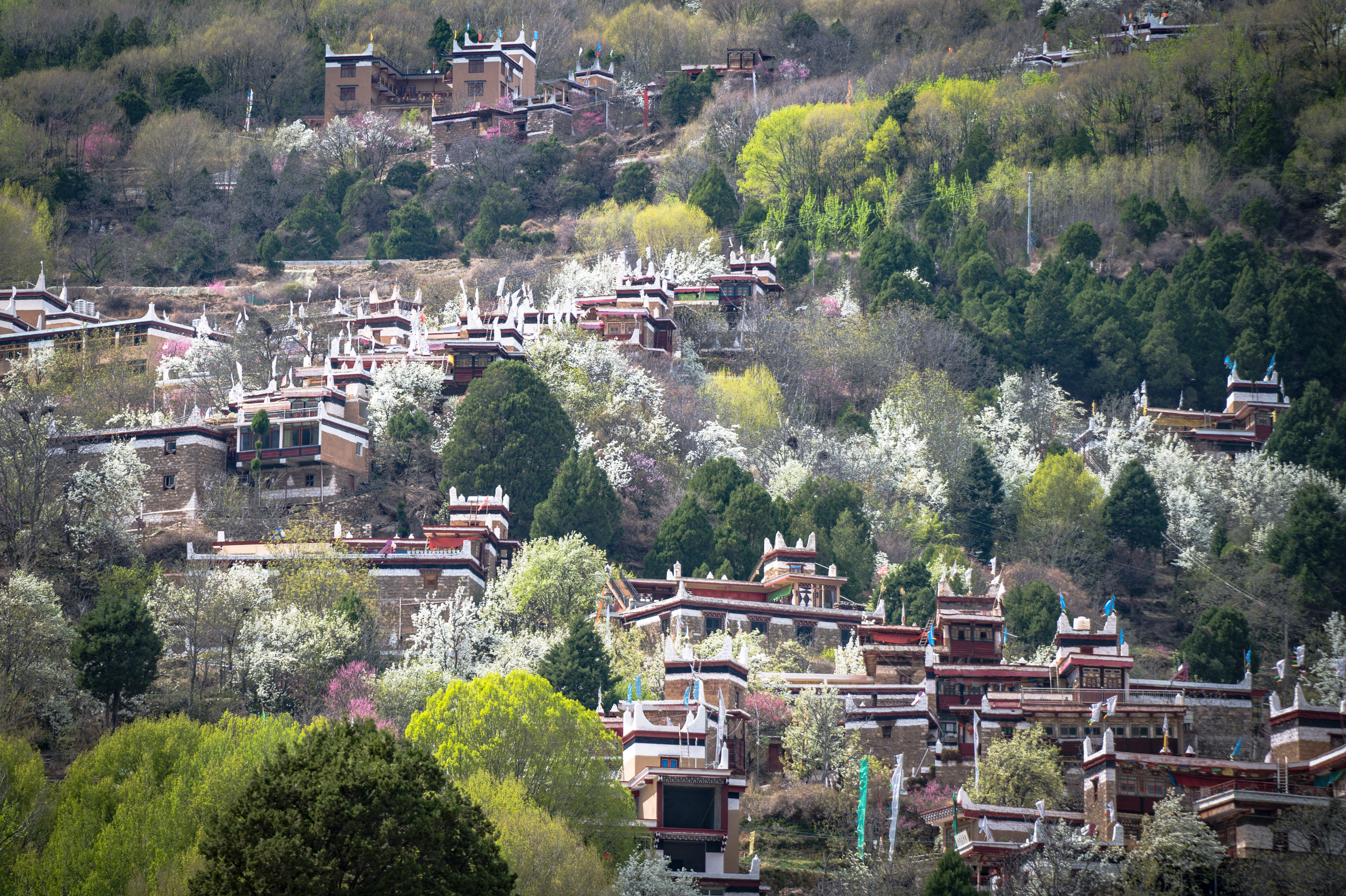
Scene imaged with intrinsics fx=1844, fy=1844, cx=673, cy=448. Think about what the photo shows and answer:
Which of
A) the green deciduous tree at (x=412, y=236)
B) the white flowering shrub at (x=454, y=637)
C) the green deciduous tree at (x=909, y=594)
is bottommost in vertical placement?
the white flowering shrub at (x=454, y=637)

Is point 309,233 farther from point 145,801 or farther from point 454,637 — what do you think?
point 145,801

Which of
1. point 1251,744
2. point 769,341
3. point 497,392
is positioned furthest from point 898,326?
point 1251,744

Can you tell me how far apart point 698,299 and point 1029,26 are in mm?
47730

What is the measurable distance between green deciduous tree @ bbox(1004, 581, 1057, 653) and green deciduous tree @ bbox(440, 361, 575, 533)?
17.2 meters

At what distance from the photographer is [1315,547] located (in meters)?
A: 67.1

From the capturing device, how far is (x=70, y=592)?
2359 inches

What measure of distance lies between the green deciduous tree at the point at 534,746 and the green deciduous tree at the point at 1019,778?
1041 centimetres

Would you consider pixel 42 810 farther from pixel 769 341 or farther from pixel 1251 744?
pixel 769 341

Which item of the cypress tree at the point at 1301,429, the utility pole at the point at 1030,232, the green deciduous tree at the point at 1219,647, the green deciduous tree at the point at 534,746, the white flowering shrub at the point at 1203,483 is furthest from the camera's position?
the utility pole at the point at 1030,232

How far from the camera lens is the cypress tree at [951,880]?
40500 millimetres

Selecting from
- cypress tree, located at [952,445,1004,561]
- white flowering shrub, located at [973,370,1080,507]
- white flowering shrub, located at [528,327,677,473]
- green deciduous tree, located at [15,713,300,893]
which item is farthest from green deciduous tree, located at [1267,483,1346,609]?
green deciduous tree, located at [15,713,300,893]

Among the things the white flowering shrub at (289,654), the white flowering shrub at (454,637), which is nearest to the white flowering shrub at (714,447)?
the white flowering shrub at (454,637)

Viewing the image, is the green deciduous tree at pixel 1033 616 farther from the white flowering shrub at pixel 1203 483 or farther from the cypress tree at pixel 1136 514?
the white flowering shrub at pixel 1203 483

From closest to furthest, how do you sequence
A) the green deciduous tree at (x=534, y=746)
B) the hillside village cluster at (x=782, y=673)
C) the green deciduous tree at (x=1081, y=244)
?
the green deciduous tree at (x=534, y=746), the hillside village cluster at (x=782, y=673), the green deciduous tree at (x=1081, y=244)
